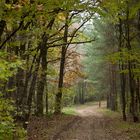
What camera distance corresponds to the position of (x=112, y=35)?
1505 inches

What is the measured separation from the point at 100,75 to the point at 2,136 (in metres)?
40.8

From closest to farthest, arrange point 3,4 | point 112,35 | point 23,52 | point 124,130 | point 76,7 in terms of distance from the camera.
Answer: point 3,4 < point 76,7 < point 23,52 < point 124,130 < point 112,35

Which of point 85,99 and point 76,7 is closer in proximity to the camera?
point 76,7

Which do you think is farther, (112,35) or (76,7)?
(112,35)

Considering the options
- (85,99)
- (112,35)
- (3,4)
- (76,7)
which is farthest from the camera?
(85,99)

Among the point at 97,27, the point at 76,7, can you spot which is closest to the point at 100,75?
the point at 97,27

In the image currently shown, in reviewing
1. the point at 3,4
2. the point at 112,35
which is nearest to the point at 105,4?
the point at 3,4

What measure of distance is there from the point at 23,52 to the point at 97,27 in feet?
93.0

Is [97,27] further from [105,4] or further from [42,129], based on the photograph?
[105,4]

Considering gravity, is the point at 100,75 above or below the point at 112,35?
below

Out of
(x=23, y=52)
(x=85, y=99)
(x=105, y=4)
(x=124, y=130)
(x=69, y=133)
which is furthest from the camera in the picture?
(x=85, y=99)

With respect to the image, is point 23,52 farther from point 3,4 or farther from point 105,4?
point 3,4

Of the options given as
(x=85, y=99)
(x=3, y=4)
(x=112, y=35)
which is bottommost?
(x=85, y=99)

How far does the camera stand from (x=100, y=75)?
160 ft
